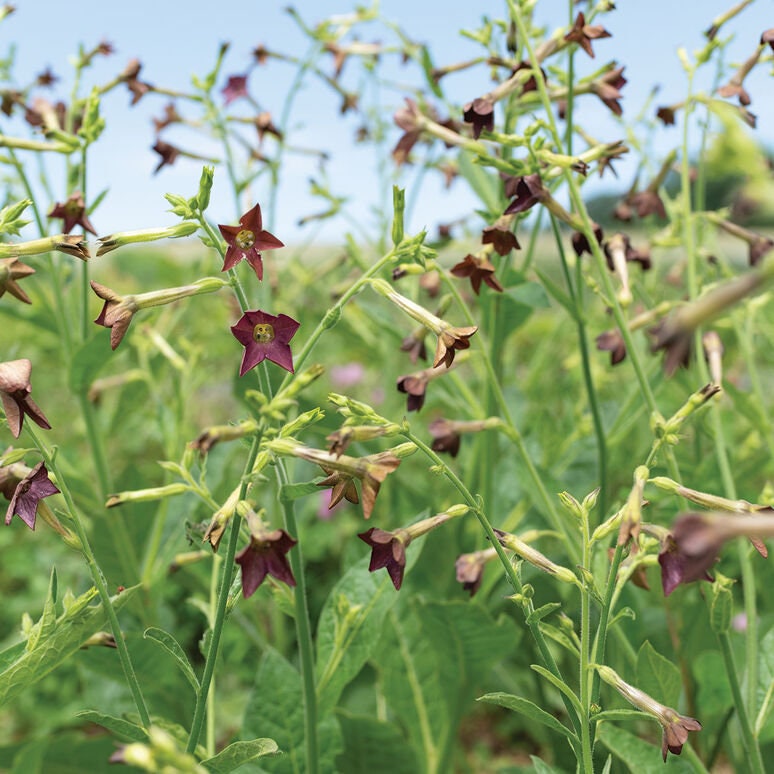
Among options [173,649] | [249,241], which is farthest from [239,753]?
[249,241]

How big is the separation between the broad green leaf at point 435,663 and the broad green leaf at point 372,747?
5.1 inches

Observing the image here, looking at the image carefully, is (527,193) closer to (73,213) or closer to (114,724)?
(73,213)

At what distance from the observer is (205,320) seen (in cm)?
403

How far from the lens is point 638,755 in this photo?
3.45 ft

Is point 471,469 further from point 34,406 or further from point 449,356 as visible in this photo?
point 34,406

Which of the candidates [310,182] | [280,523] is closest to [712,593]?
[280,523]

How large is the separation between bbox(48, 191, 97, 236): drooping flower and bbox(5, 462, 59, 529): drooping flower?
53 centimetres

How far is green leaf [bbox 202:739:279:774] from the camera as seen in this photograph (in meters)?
0.80

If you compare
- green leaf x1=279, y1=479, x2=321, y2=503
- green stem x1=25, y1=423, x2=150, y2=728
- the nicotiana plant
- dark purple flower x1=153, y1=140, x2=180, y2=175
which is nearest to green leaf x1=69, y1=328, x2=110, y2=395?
the nicotiana plant

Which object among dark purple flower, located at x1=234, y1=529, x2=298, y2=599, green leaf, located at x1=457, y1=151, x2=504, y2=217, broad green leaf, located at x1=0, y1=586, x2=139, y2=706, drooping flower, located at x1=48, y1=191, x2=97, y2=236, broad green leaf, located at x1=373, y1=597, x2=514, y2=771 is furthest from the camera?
green leaf, located at x1=457, y1=151, x2=504, y2=217

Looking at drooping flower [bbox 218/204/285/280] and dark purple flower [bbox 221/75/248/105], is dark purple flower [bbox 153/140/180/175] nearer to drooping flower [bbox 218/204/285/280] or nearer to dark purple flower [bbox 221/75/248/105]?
dark purple flower [bbox 221/75/248/105]

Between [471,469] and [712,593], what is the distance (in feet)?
Result: 2.20

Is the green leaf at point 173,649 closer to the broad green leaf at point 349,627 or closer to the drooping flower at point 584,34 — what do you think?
the broad green leaf at point 349,627

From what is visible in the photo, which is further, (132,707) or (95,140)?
(132,707)
